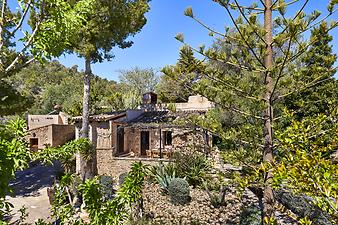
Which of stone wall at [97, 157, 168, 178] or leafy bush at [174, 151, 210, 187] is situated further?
stone wall at [97, 157, 168, 178]

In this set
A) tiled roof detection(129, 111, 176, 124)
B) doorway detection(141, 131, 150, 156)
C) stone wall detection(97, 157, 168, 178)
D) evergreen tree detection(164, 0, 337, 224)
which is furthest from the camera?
doorway detection(141, 131, 150, 156)

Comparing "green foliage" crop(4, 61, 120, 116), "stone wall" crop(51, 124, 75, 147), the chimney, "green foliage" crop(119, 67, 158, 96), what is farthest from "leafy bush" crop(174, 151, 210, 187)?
"green foliage" crop(119, 67, 158, 96)

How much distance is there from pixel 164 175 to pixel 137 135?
787 cm

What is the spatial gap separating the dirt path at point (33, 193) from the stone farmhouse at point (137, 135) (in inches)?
138

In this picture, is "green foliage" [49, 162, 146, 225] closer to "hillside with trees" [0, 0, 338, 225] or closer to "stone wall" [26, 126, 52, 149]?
"hillside with trees" [0, 0, 338, 225]

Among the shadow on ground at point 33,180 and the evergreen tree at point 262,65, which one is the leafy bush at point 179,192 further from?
the shadow on ground at point 33,180

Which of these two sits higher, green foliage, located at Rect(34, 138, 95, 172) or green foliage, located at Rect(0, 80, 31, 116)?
green foliage, located at Rect(0, 80, 31, 116)

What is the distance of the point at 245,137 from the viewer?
7.12 metres

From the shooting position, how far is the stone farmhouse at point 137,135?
18.9 metres

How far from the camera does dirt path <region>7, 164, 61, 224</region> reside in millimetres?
12219

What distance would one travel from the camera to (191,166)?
14.9 m

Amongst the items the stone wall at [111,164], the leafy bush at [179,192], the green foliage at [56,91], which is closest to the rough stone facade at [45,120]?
the green foliage at [56,91]

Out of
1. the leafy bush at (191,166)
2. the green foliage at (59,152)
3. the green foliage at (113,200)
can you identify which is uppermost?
the green foliage at (59,152)

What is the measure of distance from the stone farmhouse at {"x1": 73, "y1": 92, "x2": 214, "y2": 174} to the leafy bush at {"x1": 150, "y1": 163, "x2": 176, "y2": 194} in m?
3.15
